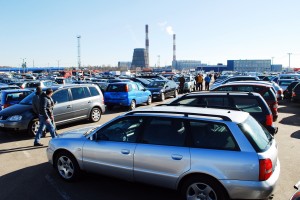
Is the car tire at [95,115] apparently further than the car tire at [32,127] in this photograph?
Yes

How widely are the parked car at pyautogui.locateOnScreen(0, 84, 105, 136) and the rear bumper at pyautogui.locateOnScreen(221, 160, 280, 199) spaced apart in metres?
7.30

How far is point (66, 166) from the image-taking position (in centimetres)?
564

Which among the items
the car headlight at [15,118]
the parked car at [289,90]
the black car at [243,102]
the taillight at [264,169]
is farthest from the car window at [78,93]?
the parked car at [289,90]

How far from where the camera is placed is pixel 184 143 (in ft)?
14.1

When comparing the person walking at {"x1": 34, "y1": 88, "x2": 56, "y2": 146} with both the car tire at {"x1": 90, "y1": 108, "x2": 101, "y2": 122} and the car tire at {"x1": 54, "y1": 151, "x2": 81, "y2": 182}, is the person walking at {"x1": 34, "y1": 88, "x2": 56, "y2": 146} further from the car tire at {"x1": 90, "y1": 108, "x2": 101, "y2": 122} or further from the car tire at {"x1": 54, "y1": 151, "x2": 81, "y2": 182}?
the car tire at {"x1": 90, "y1": 108, "x2": 101, "y2": 122}

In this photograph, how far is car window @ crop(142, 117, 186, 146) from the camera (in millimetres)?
4406

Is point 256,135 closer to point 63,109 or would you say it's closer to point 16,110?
point 63,109

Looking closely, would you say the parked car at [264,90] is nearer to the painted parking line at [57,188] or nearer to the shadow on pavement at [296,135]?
the shadow on pavement at [296,135]

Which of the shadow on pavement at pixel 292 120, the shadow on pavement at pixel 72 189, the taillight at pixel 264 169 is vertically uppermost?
the taillight at pixel 264 169

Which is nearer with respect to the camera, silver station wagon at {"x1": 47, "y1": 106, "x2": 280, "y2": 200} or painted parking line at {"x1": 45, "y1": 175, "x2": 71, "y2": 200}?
silver station wagon at {"x1": 47, "y1": 106, "x2": 280, "y2": 200}

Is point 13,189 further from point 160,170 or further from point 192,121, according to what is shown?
point 192,121

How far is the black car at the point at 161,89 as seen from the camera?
762 inches

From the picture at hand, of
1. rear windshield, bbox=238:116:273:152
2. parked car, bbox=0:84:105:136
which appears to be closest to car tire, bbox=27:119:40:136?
parked car, bbox=0:84:105:136

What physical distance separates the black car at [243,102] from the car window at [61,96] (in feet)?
15.9
